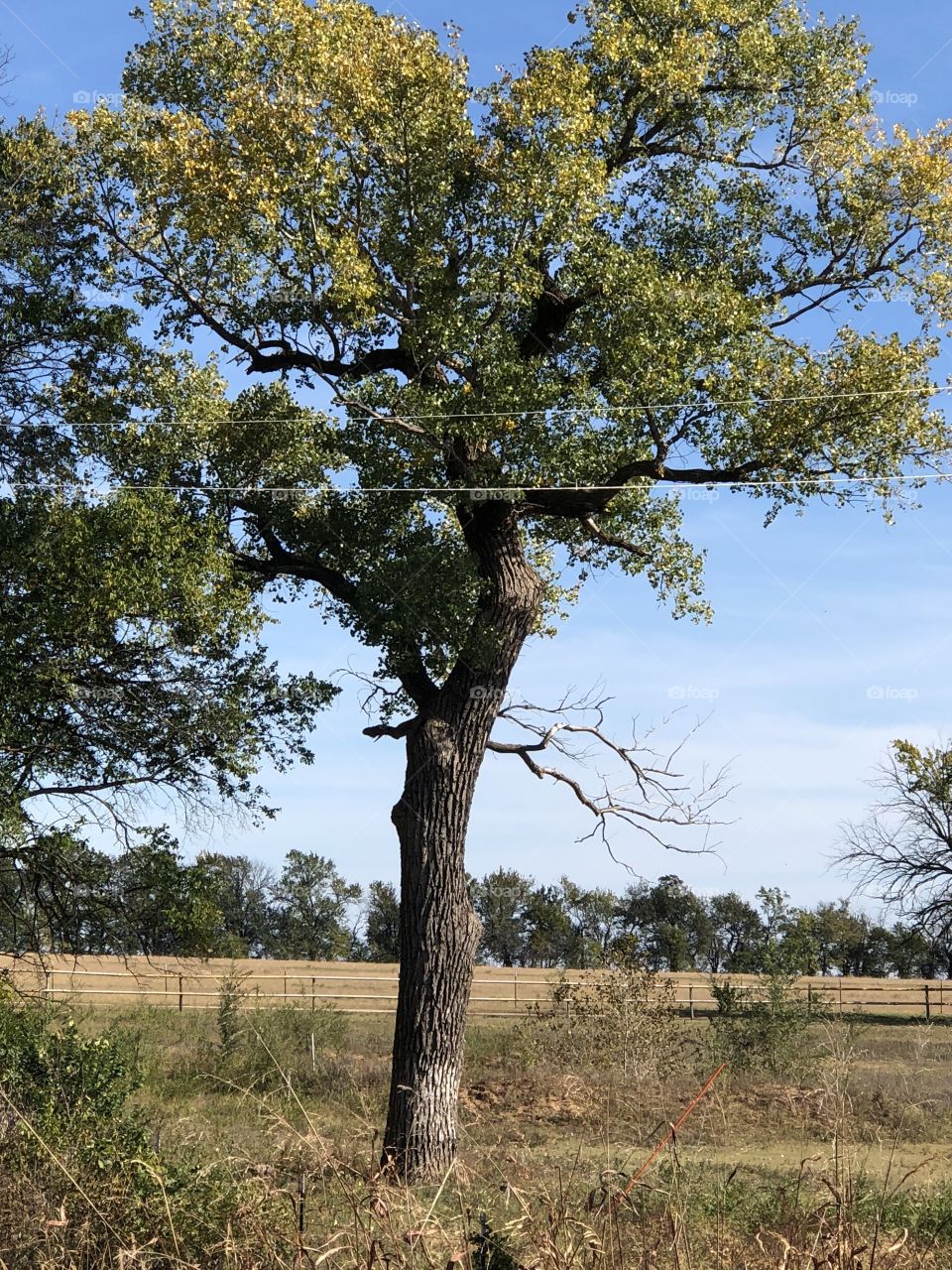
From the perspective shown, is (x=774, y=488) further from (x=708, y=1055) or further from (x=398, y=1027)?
(x=708, y=1055)

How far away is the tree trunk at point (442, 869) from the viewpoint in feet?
50.4

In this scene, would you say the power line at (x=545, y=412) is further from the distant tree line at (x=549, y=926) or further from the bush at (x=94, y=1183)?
the distant tree line at (x=549, y=926)

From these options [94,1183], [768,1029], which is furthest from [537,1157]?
[768,1029]

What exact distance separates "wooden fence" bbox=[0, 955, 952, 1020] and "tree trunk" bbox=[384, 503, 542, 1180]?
31.4 ft

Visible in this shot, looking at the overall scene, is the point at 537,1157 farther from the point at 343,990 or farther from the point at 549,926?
the point at 549,926

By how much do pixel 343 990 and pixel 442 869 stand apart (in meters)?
29.9

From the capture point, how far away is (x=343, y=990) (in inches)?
1727

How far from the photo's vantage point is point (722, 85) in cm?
1753

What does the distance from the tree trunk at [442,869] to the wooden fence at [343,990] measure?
377 inches

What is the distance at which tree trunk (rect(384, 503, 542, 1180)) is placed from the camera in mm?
15352

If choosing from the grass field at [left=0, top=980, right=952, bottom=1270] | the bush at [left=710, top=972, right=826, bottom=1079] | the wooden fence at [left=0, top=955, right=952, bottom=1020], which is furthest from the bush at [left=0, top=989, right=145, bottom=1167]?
the bush at [left=710, top=972, right=826, bottom=1079]

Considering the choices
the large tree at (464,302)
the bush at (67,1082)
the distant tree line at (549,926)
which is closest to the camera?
the bush at (67,1082)

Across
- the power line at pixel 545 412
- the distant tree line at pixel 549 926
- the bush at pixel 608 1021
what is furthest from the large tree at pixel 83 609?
the distant tree line at pixel 549 926

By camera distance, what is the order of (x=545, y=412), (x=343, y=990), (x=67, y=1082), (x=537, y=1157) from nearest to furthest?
(x=67, y=1082)
(x=537, y=1157)
(x=545, y=412)
(x=343, y=990)
